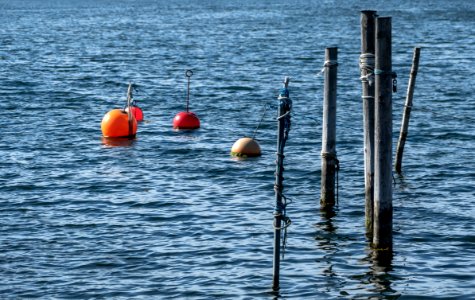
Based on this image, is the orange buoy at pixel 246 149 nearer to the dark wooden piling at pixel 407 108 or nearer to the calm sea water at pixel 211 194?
the calm sea water at pixel 211 194

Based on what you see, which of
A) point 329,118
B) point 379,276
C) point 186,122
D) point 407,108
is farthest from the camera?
point 186,122

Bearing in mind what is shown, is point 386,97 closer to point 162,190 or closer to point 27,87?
point 162,190

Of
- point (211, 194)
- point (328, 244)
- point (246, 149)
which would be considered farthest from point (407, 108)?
point (246, 149)

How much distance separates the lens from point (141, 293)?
18.6m

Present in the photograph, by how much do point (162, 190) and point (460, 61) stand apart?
36653mm

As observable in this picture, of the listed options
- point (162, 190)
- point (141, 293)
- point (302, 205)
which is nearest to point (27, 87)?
point (162, 190)

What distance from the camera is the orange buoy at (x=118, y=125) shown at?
111ft

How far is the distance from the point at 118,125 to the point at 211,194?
8438 millimetres

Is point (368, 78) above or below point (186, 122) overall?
above

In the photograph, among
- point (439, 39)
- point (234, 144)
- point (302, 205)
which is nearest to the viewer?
point (302, 205)

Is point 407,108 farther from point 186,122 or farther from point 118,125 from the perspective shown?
point 186,122

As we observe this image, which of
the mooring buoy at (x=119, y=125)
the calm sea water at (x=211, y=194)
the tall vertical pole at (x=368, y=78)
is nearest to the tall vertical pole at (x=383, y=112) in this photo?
the tall vertical pole at (x=368, y=78)

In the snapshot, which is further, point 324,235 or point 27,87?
point 27,87

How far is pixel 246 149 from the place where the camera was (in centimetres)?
3081
